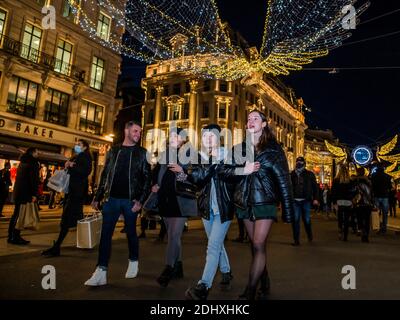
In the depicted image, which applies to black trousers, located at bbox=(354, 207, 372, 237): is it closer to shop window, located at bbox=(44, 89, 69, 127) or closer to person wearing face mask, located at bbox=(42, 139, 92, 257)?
person wearing face mask, located at bbox=(42, 139, 92, 257)

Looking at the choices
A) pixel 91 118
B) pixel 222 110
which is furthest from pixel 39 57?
pixel 222 110

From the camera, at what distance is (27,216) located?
6762 millimetres

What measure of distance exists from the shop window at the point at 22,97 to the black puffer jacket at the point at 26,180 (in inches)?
582

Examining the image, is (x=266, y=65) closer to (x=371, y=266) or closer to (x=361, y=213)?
(x=361, y=213)

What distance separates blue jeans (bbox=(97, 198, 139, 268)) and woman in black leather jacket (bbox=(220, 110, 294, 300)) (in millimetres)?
1406

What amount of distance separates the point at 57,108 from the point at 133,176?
20.1 metres

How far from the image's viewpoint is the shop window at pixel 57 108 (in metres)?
21.4

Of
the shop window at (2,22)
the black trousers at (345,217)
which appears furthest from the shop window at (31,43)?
the black trousers at (345,217)

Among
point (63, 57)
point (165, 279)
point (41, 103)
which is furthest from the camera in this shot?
point (63, 57)

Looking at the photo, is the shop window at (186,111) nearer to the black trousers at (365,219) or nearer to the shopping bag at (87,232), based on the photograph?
the black trousers at (365,219)

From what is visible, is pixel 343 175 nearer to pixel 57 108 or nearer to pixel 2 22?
pixel 57 108

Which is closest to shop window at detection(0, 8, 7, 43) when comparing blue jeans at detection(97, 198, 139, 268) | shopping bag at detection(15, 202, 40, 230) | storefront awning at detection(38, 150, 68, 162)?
storefront awning at detection(38, 150, 68, 162)
